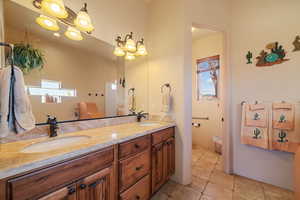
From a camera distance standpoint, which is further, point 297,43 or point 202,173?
point 202,173

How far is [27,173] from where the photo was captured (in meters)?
0.63

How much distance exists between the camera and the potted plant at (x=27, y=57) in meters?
1.02

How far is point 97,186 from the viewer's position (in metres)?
0.92

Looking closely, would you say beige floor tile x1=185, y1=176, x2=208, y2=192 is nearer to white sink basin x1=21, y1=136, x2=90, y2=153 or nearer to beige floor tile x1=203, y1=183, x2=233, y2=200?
beige floor tile x1=203, y1=183, x2=233, y2=200

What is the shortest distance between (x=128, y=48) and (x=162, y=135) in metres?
1.31

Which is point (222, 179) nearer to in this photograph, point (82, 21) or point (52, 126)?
point (52, 126)

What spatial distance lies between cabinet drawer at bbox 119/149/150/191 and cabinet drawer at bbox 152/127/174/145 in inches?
6.2

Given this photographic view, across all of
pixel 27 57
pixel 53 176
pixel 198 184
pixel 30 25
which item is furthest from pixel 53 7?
pixel 198 184

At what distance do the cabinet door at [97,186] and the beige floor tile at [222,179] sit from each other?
1.61m

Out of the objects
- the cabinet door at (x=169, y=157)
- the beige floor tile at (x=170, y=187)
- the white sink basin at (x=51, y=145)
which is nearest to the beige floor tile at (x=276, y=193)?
the beige floor tile at (x=170, y=187)

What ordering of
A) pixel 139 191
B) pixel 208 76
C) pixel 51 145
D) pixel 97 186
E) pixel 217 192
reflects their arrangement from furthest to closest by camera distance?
1. pixel 208 76
2. pixel 217 192
3. pixel 139 191
4. pixel 51 145
5. pixel 97 186

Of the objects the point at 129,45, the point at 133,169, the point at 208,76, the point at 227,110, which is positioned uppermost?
the point at 129,45

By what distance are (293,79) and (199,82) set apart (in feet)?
5.58

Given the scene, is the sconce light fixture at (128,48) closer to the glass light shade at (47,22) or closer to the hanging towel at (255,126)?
the glass light shade at (47,22)
